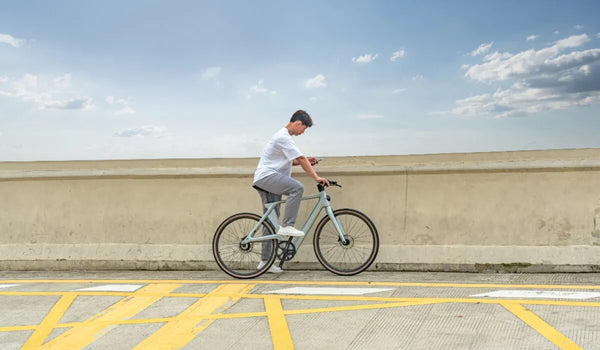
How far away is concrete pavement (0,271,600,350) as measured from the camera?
4.38m

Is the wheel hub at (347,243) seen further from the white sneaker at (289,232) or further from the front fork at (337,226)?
the white sneaker at (289,232)

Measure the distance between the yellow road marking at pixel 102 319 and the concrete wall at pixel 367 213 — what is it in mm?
1389

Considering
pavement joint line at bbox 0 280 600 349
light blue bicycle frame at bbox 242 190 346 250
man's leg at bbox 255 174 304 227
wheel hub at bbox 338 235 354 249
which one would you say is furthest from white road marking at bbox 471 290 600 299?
man's leg at bbox 255 174 304 227

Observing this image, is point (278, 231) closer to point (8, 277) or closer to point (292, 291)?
point (292, 291)

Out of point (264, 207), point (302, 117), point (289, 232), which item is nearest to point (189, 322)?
point (289, 232)

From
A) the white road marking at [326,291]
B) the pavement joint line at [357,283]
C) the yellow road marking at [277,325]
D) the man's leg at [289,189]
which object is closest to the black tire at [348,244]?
the man's leg at [289,189]

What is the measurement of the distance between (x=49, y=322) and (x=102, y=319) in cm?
43

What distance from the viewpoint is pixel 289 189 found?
6953 mm

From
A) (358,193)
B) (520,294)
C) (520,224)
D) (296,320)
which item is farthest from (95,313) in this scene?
(520,224)

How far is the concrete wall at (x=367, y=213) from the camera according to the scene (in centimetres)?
714

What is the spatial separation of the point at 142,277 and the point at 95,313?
188 centimetres

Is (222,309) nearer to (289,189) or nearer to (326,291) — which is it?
(326,291)

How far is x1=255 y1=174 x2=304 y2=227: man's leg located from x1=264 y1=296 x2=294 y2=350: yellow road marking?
128cm

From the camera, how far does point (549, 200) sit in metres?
7.19
